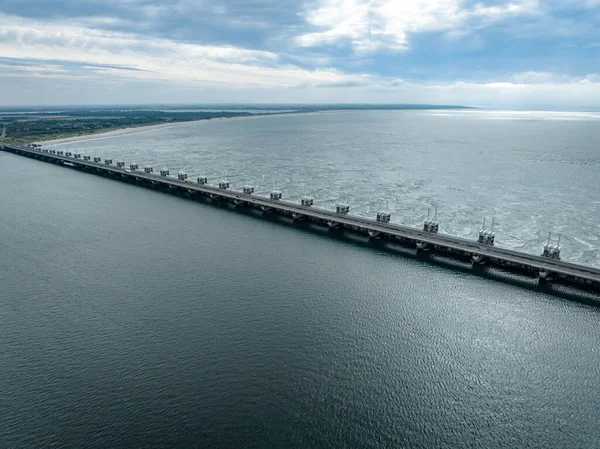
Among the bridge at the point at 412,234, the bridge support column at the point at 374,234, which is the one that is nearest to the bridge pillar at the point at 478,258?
the bridge at the point at 412,234

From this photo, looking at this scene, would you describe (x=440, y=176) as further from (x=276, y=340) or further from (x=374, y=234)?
(x=276, y=340)

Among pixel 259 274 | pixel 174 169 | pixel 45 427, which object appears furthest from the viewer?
pixel 174 169

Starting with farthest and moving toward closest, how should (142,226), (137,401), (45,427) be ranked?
(142,226), (137,401), (45,427)

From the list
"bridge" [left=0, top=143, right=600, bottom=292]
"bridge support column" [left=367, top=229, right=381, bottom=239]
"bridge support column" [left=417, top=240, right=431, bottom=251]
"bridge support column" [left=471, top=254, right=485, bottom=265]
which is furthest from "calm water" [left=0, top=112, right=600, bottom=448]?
"bridge" [left=0, top=143, right=600, bottom=292]

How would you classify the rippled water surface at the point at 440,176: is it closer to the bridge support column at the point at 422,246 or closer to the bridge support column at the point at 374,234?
the bridge support column at the point at 422,246

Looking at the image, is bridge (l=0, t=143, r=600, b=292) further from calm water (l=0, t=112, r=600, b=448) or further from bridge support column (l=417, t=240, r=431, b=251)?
calm water (l=0, t=112, r=600, b=448)

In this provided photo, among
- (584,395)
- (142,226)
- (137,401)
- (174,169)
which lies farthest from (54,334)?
(174,169)

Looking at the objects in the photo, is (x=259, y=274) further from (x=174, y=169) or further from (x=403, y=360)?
(x=174, y=169)
